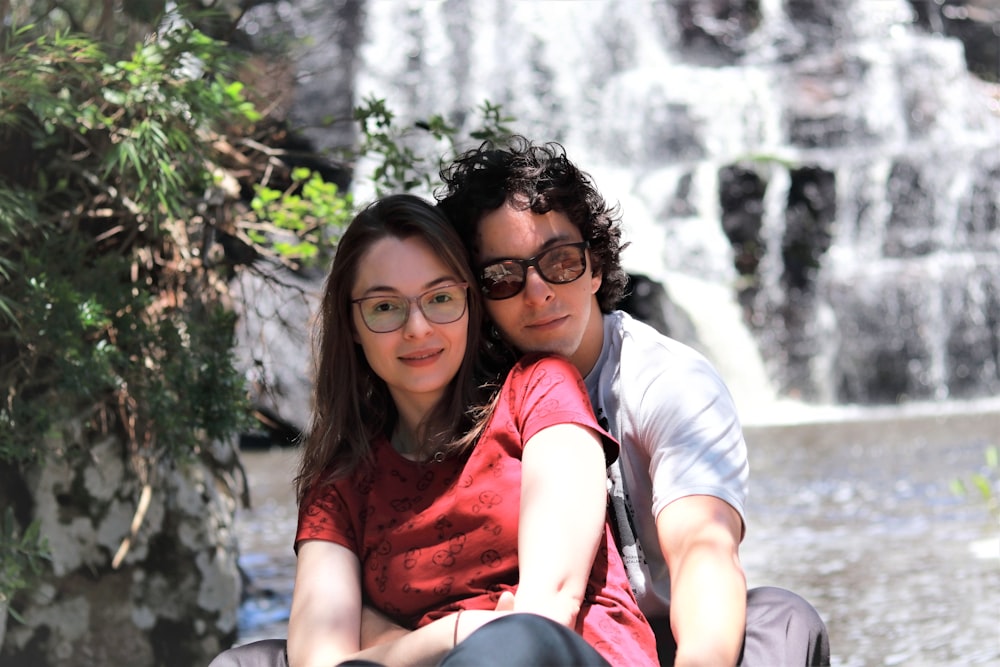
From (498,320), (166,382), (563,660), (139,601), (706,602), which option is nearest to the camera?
(563,660)

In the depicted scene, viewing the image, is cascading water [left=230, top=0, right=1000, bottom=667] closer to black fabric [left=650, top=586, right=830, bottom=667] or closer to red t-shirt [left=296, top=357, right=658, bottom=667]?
red t-shirt [left=296, top=357, right=658, bottom=667]

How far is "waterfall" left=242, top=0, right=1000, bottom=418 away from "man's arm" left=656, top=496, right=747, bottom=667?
440 inches

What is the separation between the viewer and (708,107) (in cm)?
1560

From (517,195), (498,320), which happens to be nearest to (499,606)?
(498,320)

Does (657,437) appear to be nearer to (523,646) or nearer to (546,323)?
A: (546,323)

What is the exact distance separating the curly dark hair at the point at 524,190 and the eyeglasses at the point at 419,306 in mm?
132

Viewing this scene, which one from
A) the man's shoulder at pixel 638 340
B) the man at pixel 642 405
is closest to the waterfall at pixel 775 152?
the man's shoulder at pixel 638 340

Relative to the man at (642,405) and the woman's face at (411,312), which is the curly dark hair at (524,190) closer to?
the man at (642,405)

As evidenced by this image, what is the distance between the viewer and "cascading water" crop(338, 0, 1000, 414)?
13.2 meters

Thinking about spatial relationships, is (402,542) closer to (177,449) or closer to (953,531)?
(177,449)

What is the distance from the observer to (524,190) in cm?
220

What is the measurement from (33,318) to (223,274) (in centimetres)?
79

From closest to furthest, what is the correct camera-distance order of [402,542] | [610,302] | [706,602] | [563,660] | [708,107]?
[563,660] < [706,602] < [402,542] < [610,302] < [708,107]

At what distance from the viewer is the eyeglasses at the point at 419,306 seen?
2.11 metres
